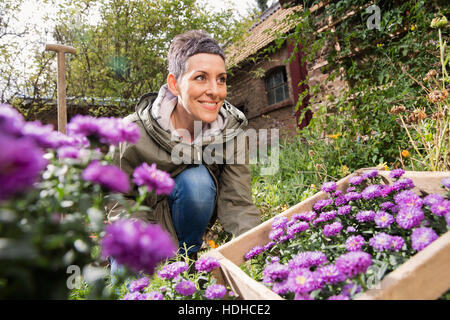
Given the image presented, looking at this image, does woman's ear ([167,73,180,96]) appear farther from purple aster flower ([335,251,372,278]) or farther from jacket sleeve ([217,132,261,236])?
purple aster flower ([335,251,372,278])

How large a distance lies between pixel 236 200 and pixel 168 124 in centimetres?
64

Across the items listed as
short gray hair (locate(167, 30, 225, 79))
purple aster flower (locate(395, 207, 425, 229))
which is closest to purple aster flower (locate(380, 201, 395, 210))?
purple aster flower (locate(395, 207, 425, 229))

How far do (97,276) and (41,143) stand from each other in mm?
215

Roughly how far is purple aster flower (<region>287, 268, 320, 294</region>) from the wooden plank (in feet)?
0.33

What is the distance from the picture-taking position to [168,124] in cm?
166

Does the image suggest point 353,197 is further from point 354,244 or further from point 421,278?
point 421,278

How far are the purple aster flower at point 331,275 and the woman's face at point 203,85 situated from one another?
1.10m

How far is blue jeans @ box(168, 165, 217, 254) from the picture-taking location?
1732 millimetres

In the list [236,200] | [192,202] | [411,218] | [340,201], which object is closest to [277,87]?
[236,200]

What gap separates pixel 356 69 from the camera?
2.66 m

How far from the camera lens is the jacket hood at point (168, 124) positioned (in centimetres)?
158

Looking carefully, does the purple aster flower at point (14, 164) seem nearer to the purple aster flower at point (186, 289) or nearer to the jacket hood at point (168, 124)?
the purple aster flower at point (186, 289)

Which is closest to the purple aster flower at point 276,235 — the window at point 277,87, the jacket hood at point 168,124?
the jacket hood at point 168,124

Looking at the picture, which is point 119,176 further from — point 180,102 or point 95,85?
point 95,85
